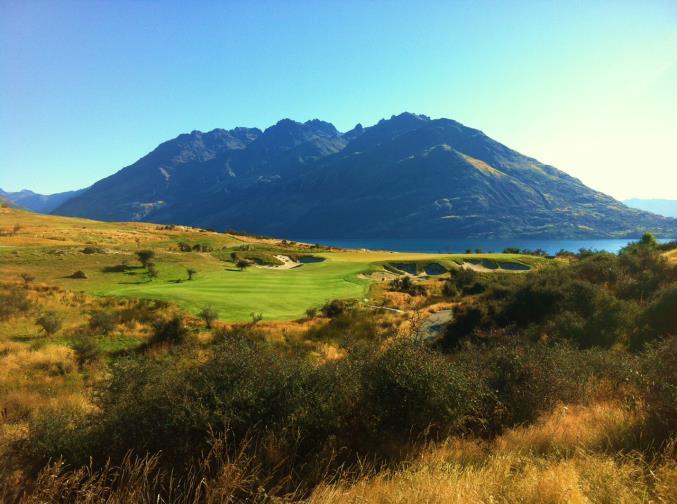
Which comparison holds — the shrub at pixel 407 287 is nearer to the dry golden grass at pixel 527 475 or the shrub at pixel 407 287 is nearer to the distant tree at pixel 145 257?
the distant tree at pixel 145 257

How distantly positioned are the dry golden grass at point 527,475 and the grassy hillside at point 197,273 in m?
21.2

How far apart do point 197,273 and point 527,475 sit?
4456 cm

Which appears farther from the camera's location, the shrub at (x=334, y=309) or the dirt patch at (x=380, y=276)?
the dirt patch at (x=380, y=276)

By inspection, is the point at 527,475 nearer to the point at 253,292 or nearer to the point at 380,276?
the point at 253,292

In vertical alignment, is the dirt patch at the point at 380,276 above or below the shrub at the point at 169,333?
below

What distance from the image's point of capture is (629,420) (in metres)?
5.57

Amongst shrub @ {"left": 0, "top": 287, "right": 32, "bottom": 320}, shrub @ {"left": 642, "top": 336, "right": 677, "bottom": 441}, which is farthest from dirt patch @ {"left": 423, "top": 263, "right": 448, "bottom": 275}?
shrub @ {"left": 642, "top": 336, "right": 677, "bottom": 441}

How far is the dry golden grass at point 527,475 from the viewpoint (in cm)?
374

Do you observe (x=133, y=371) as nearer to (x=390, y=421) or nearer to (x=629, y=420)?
(x=390, y=421)

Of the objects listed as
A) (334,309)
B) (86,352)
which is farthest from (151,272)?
(86,352)

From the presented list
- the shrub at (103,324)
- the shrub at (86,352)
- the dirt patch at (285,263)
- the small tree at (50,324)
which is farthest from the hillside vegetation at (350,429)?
the dirt patch at (285,263)

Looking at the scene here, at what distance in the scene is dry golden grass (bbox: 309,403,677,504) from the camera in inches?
147

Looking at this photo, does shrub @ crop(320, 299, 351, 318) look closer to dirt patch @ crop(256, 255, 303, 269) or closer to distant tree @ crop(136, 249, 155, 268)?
distant tree @ crop(136, 249, 155, 268)

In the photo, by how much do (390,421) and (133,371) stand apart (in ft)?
16.5
